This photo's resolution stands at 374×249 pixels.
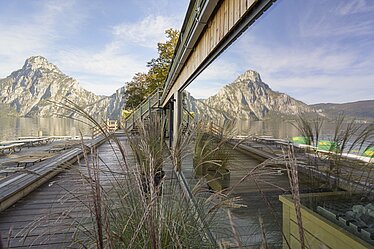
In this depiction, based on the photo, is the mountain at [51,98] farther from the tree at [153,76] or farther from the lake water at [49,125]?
the tree at [153,76]

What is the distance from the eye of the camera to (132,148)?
7.46ft

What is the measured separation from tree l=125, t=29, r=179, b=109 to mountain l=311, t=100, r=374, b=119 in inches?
687

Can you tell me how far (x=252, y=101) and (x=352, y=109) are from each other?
847 mm

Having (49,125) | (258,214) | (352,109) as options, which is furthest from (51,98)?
(49,125)

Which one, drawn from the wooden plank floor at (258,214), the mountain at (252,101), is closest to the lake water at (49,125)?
the wooden plank floor at (258,214)

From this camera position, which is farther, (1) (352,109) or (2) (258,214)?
(2) (258,214)

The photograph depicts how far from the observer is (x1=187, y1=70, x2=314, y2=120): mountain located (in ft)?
4.21

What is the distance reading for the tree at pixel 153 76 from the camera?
1902 cm

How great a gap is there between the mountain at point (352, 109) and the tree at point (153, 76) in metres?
17.4

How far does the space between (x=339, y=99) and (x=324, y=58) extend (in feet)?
0.59

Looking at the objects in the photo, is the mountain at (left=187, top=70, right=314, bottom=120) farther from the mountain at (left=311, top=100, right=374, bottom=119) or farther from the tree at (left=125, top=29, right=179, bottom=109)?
the tree at (left=125, top=29, right=179, bottom=109)

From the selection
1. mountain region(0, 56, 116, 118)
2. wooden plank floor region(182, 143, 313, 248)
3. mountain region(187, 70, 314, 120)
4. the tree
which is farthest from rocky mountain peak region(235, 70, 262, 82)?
the tree

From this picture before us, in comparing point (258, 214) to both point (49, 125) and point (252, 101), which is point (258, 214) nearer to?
point (252, 101)

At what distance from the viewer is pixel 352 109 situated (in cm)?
88
